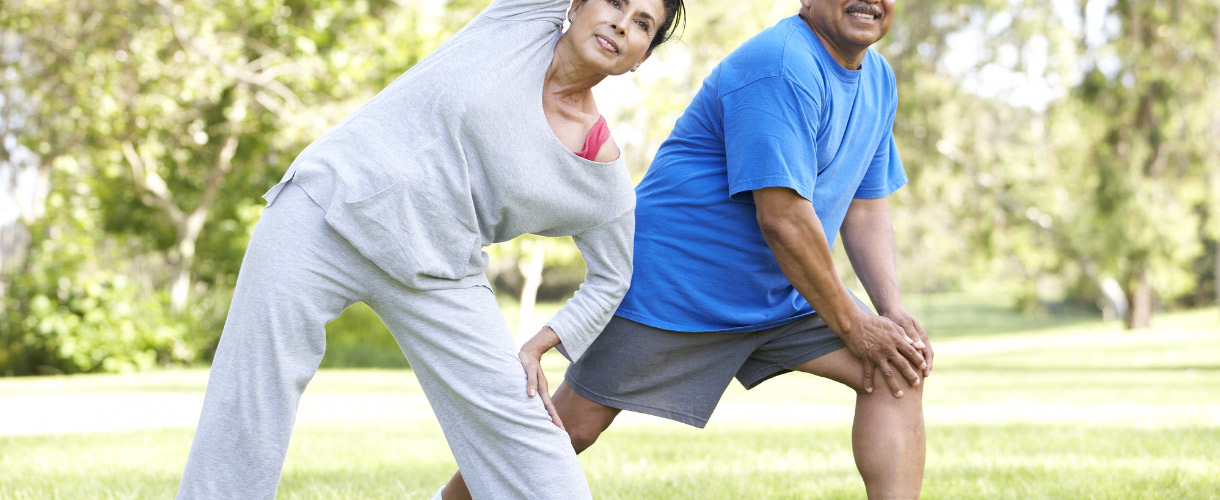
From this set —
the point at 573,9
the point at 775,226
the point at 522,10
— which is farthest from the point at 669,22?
the point at 775,226

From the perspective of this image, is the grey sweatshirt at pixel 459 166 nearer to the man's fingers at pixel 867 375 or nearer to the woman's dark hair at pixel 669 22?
the woman's dark hair at pixel 669 22

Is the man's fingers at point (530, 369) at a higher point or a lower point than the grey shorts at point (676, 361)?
higher

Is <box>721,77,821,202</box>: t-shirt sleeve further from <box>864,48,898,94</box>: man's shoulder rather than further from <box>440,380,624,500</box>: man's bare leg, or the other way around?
<box>440,380,624,500</box>: man's bare leg

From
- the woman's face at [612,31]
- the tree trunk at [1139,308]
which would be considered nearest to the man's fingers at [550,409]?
the woman's face at [612,31]

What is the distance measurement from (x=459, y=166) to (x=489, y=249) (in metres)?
13.0

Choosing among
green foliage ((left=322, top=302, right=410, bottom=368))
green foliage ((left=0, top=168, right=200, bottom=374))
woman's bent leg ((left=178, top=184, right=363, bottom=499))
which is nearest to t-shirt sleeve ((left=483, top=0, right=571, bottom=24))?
woman's bent leg ((left=178, top=184, right=363, bottom=499))

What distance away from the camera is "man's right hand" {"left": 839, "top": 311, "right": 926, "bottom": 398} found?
2750mm

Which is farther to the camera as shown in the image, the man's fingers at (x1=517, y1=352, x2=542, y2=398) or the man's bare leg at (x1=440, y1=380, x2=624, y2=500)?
the man's bare leg at (x1=440, y1=380, x2=624, y2=500)

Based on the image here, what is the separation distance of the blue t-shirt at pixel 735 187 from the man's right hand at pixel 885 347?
20 cm

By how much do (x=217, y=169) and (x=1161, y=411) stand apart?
39.1ft

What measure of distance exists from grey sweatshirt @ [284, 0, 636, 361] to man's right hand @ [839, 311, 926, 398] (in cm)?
73

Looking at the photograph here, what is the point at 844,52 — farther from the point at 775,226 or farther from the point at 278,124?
the point at 278,124

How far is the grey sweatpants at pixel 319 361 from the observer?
93.0 inches

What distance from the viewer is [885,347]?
275 cm
